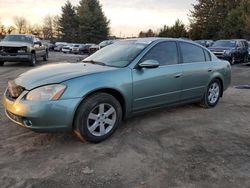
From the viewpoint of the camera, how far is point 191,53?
5887 millimetres

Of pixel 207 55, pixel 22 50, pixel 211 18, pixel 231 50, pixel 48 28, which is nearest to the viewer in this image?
pixel 207 55

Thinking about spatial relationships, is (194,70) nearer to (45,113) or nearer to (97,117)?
(97,117)

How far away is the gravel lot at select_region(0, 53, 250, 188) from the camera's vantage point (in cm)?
329

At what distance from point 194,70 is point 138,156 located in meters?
2.54

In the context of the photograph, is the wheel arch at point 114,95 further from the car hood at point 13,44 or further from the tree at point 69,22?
the tree at point 69,22

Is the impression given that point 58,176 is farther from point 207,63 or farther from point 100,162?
point 207,63

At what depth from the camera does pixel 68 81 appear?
13.1 ft

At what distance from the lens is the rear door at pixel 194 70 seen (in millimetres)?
5594

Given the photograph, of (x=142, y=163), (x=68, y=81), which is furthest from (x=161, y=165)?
(x=68, y=81)

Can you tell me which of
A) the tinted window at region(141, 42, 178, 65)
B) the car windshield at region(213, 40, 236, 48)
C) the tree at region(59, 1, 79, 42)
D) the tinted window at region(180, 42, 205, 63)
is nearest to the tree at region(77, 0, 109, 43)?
the tree at region(59, 1, 79, 42)

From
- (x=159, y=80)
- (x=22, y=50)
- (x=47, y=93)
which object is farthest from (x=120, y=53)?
(x=22, y=50)

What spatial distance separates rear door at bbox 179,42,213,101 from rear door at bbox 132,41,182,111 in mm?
197

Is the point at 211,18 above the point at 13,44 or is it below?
above

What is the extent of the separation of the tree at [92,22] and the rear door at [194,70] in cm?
5139
